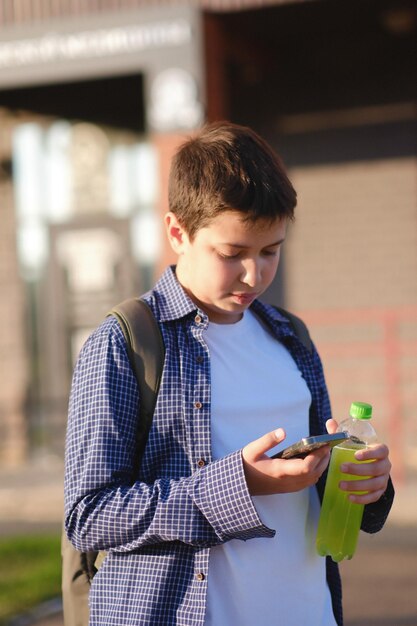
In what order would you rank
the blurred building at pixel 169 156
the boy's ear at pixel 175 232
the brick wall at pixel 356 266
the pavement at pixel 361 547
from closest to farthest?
1. the boy's ear at pixel 175 232
2. the pavement at pixel 361 547
3. the blurred building at pixel 169 156
4. the brick wall at pixel 356 266

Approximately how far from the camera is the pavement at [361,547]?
5457 mm

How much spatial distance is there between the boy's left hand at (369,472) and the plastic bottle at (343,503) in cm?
3

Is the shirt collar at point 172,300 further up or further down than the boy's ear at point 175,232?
further down

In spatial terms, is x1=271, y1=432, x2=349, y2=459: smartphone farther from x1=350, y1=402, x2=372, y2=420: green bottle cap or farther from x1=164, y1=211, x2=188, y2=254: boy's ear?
x1=164, y1=211, x2=188, y2=254: boy's ear

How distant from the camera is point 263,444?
1.98 meters

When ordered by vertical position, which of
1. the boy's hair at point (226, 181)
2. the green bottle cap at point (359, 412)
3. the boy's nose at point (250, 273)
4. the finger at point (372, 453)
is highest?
the boy's hair at point (226, 181)

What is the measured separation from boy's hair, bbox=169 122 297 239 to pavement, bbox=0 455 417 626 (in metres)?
3.52

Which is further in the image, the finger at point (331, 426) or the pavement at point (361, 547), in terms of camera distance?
the pavement at point (361, 547)

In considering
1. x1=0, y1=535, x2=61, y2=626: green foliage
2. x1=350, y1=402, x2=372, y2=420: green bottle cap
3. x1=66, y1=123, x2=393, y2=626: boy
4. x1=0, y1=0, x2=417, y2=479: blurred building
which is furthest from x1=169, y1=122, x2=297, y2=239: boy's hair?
x1=0, y1=0, x2=417, y2=479: blurred building

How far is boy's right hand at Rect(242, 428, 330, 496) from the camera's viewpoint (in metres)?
1.99

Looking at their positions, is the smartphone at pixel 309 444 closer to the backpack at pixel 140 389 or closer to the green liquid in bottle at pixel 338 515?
the green liquid in bottle at pixel 338 515

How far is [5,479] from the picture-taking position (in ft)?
33.8

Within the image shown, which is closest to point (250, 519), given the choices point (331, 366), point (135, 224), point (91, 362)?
point (91, 362)

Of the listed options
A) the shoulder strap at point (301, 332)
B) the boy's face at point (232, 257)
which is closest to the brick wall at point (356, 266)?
the shoulder strap at point (301, 332)
